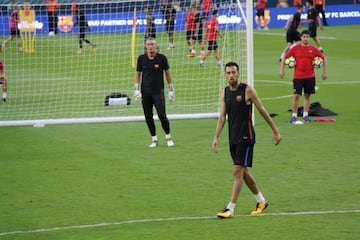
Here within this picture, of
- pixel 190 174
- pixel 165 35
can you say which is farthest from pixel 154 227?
pixel 165 35

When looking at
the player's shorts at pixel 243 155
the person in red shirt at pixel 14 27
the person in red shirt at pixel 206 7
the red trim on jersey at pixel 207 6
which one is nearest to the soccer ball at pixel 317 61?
the player's shorts at pixel 243 155

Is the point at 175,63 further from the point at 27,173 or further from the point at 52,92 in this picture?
the point at 27,173

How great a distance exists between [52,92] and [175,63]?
7.95m

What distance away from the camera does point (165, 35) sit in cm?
3553

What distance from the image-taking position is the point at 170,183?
1449 centimetres

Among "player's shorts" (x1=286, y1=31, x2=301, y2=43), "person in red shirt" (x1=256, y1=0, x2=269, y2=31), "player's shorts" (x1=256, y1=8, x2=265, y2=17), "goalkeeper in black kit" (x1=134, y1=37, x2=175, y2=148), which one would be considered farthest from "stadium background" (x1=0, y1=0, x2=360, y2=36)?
"goalkeeper in black kit" (x1=134, y1=37, x2=175, y2=148)

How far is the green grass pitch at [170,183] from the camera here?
11586mm

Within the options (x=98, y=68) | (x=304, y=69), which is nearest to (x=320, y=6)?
(x=98, y=68)

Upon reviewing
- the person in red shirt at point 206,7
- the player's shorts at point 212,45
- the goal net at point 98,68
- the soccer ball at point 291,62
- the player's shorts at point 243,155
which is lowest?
the goal net at point 98,68

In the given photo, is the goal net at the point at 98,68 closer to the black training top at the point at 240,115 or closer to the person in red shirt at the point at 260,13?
the person in red shirt at the point at 260,13

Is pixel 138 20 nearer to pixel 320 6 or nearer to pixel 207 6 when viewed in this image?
pixel 320 6

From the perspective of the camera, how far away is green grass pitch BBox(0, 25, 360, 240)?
11.6m

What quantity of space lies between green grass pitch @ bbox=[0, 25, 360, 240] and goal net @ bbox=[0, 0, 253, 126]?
1686 millimetres

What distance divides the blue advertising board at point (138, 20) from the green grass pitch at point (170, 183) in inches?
567
